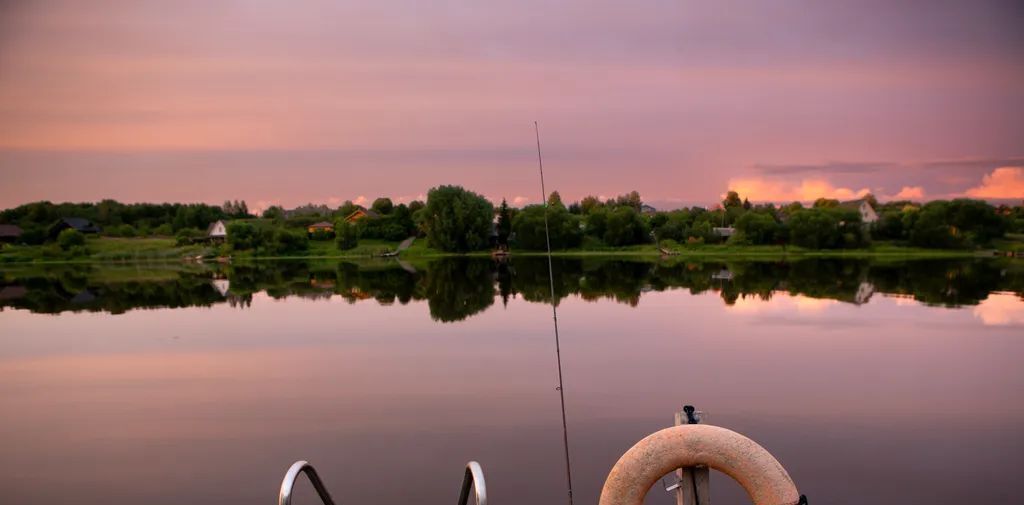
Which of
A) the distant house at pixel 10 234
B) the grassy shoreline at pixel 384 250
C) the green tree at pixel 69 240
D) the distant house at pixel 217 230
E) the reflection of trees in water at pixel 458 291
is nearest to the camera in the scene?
the reflection of trees in water at pixel 458 291

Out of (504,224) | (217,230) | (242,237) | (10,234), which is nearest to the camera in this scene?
(242,237)

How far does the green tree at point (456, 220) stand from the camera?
7612 centimetres

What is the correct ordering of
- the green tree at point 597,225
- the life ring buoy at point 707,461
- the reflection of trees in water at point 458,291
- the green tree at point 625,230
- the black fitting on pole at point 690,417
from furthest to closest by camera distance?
the green tree at point 597,225, the green tree at point 625,230, the reflection of trees in water at point 458,291, the black fitting on pole at point 690,417, the life ring buoy at point 707,461

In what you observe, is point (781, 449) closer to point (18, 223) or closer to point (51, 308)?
point (51, 308)

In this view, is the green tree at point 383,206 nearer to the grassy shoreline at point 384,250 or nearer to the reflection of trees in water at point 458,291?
the grassy shoreline at point 384,250

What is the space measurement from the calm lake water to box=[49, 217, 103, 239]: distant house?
67762 millimetres

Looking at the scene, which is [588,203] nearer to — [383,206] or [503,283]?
[383,206]

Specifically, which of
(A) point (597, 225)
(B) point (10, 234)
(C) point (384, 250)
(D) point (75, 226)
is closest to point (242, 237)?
(C) point (384, 250)

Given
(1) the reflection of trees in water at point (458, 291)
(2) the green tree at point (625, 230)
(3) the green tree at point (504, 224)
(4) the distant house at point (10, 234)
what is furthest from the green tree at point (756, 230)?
(4) the distant house at point (10, 234)

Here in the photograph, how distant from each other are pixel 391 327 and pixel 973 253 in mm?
60887

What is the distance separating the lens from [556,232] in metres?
75.9

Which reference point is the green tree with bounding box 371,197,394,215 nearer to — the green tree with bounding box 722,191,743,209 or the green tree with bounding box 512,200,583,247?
the green tree with bounding box 512,200,583,247

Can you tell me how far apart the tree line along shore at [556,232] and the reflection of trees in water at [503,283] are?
11688 mm

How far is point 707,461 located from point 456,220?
71.1 metres
